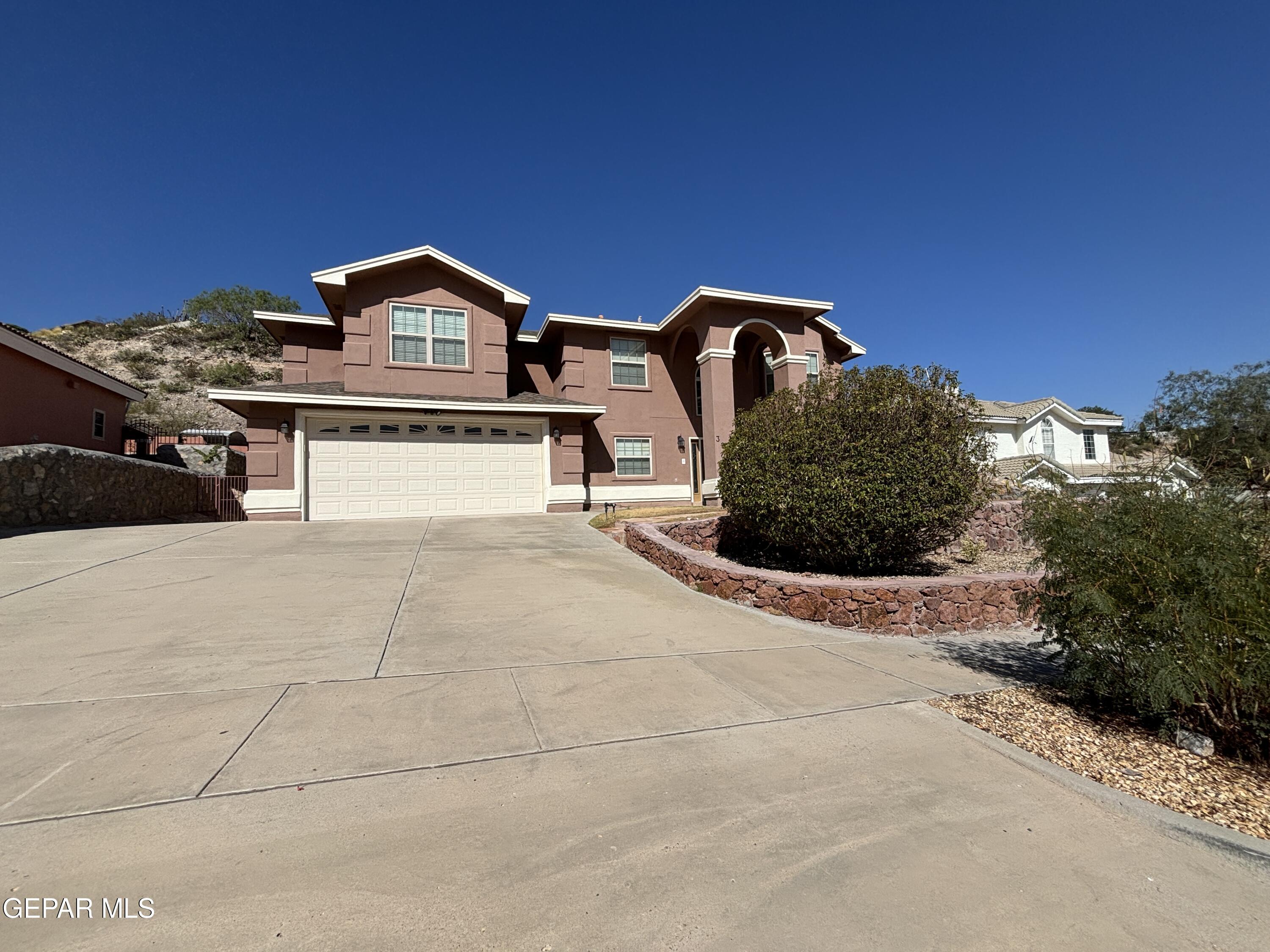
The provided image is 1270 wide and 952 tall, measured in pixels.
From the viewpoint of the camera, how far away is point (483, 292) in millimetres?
15953

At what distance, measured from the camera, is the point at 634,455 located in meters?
17.5

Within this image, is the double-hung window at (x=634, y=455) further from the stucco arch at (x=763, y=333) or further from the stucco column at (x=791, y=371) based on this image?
the stucco column at (x=791, y=371)

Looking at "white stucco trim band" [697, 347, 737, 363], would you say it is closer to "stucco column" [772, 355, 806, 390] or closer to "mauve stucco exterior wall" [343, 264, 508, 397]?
"stucco column" [772, 355, 806, 390]

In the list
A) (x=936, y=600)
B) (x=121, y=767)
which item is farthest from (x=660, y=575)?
(x=121, y=767)

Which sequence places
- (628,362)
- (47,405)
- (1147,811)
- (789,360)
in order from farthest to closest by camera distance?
1. (628,362)
2. (789,360)
3. (47,405)
4. (1147,811)

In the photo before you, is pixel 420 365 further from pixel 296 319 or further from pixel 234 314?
pixel 234 314

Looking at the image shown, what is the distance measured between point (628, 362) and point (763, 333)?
420 cm

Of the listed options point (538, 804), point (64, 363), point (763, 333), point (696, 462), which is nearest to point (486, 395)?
point (696, 462)

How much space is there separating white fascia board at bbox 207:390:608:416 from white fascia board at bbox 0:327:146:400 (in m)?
5.64

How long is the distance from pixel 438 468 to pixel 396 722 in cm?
1194

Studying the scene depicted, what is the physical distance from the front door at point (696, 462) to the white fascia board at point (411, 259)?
6.63 metres

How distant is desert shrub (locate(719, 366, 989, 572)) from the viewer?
23.9ft

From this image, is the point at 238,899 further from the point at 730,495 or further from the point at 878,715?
the point at 730,495

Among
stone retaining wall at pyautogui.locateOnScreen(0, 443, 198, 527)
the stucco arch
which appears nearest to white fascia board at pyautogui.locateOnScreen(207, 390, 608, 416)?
stone retaining wall at pyautogui.locateOnScreen(0, 443, 198, 527)
